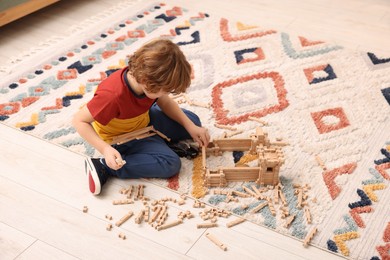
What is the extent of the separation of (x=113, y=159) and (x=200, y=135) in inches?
11.4

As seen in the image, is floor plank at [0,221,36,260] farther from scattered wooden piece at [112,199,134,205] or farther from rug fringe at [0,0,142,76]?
rug fringe at [0,0,142,76]

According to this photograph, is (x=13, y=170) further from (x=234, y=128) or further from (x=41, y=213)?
(x=234, y=128)

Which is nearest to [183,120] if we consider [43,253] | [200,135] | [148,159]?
[200,135]

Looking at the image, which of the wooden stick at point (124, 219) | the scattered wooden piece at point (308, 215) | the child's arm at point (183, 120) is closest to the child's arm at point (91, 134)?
the wooden stick at point (124, 219)

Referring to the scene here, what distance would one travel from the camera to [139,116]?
4.69 ft

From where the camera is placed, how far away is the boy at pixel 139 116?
124 cm

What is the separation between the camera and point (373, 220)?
128 cm

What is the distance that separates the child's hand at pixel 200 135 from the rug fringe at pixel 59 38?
0.87 m

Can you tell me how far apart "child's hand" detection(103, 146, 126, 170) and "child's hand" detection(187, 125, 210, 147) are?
0.84 feet

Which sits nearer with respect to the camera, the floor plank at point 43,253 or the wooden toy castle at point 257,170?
the floor plank at point 43,253

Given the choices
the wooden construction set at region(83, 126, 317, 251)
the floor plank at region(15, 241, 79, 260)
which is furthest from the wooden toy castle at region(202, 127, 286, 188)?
the floor plank at region(15, 241, 79, 260)

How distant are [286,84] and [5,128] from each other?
3.25 ft

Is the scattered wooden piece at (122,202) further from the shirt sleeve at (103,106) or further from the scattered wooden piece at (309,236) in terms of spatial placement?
the scattered wooden piece at (309,236)

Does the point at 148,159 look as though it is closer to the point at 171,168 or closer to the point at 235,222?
the point at 171,168
